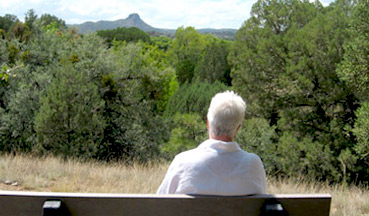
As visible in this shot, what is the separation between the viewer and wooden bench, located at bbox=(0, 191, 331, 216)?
1.82 metres

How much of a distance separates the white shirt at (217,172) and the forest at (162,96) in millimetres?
9913

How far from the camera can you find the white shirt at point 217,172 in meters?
2.17

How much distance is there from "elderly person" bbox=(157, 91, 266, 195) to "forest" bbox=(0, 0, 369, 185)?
32.5 ft

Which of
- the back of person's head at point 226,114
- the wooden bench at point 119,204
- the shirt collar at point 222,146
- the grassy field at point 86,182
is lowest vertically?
the grassy field at point 86,182

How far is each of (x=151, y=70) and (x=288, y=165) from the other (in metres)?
7.20

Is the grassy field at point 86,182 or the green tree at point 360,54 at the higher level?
the green tree at point 360,54

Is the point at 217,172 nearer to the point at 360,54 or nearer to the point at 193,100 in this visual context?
the point at 360,54

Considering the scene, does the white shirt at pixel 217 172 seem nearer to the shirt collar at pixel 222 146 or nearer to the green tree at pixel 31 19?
the shirt collar at pixel 222 146

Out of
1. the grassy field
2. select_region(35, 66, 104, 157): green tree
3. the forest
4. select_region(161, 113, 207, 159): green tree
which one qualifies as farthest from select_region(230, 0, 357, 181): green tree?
the grassy field

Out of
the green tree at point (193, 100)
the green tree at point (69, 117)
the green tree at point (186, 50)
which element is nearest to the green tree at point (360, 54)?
the green tree at point (69, 117)

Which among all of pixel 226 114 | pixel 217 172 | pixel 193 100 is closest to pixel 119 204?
pixel 217 172

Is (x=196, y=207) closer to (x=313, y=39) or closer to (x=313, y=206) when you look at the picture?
(x=313, y=206)

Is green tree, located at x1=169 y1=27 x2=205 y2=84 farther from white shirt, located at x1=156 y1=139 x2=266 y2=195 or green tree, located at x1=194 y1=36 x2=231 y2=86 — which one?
white shirt, located at x1=156 y1=139 x2=266 y2=195

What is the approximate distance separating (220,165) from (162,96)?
654 inches
